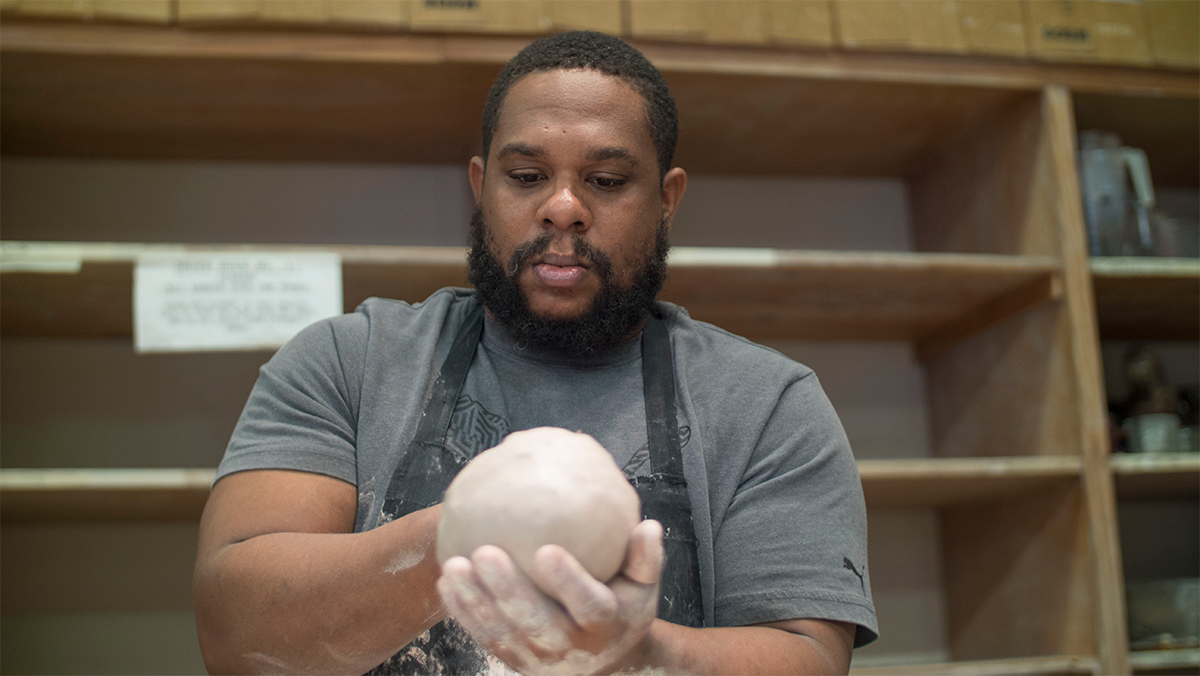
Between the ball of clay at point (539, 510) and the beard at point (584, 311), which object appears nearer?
the ball of clay at point (539, 510)

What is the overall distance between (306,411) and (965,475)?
1.12 m

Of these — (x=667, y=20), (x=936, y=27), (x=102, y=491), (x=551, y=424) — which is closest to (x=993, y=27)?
(x=936, y=27)

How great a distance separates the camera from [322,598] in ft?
2.22

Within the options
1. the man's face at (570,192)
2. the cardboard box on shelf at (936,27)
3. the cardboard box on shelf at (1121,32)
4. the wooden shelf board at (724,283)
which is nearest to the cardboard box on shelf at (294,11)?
the wooden shelf board at (724,283)

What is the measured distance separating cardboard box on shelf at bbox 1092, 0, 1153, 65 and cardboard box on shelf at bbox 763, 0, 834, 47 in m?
0.53

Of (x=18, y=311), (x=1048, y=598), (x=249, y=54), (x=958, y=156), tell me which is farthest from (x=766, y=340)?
(x=18, y=311)

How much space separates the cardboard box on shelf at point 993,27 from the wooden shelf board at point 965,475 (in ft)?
2.47

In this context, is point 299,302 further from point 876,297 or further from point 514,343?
point 876,297

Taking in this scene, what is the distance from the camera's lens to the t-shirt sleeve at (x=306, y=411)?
32.3 inches

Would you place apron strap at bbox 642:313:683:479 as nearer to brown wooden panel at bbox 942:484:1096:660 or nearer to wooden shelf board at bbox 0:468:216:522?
wooden shelf board at bbox 0:468:216:522

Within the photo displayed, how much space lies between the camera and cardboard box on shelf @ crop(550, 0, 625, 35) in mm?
1399

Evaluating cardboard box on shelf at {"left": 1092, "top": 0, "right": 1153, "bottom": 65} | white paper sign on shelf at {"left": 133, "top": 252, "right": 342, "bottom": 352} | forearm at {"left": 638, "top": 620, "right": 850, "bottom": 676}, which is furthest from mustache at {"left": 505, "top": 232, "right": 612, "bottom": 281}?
cardboard box on shelf at {"left": 1092, "top": 0, "right": 1153, "bottom": 65}

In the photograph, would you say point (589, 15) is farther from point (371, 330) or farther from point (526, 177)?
point (371, 330)

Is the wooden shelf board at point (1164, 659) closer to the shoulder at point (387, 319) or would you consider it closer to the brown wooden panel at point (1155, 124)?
the brown wooden panel at point (1155, 124)
